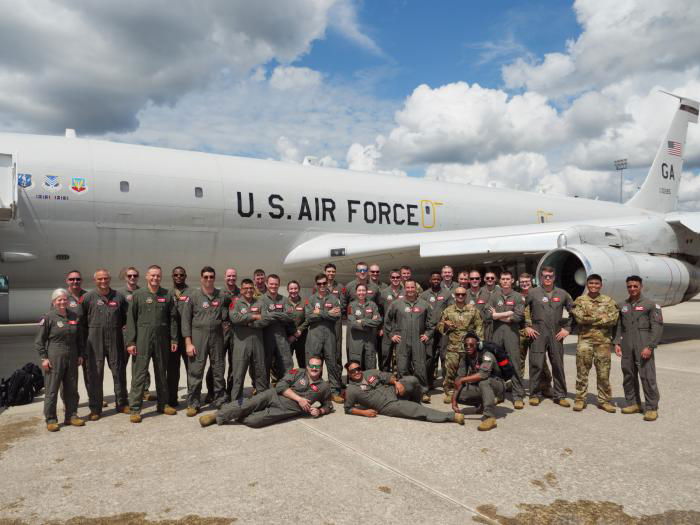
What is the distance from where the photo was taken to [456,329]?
19.4 feet

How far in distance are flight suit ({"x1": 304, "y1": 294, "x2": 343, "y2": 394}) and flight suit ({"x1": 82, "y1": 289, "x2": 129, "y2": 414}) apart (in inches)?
81.6

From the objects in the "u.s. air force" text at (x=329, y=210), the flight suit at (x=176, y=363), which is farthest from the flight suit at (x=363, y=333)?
the "u.s. air force" text at (x=329, y=210)

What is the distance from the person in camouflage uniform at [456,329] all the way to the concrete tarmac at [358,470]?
23.5 inches

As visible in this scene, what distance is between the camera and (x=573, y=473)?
369 cm

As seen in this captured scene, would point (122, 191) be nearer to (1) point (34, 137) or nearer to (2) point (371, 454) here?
(1) point (34, 137)

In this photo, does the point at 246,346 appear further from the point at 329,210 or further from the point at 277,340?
the point at 329,210

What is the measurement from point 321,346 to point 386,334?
0.92 m

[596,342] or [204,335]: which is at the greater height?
[204,335]

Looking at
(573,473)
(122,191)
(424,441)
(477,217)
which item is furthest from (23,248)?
(477,217)

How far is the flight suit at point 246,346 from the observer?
5512mm

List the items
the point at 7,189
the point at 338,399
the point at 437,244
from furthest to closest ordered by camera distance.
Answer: the point at 437,244, the point at 7,189, the point at 338,399

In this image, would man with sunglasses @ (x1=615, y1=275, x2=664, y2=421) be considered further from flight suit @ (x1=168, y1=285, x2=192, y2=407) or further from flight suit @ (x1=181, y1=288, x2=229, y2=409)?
flight suit @ (x1=168, y1=285, x2=192, y2=407)

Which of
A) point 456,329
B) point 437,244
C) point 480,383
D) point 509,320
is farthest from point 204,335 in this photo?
point 437,244

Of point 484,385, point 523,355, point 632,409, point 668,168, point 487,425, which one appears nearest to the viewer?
point 487,425
